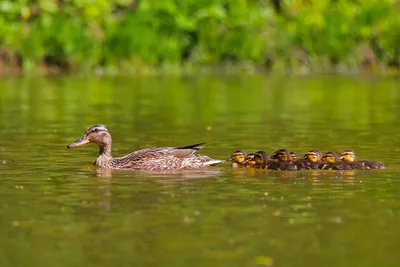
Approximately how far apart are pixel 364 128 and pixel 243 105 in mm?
6434

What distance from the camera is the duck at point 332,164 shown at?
50.8ft

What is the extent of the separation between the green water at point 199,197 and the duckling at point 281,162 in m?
0.19

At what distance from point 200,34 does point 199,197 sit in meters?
30.0

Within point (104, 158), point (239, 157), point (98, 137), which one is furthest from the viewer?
point (98, 137)

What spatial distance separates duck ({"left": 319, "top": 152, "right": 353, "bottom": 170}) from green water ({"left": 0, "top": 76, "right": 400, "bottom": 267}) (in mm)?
229

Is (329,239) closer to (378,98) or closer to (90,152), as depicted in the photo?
(90,152)

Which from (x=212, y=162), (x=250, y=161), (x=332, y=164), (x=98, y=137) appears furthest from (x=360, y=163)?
(x=98, y=137)

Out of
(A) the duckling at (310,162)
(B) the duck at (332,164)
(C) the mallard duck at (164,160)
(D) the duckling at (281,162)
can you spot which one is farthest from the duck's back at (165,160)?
(B) the duck at (332,164)

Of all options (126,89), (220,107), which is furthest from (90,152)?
(126,89)

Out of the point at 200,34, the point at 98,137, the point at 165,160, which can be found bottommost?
the point at 165,160

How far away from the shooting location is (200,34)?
4306 centimetres

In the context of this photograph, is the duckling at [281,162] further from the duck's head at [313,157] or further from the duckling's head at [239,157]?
the duckling's head at [239,157]

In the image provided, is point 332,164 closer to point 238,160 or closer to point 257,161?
point 257,161

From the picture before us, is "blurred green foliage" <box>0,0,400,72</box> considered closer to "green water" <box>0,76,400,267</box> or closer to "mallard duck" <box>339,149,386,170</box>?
"green water" <box>0,76,400,267</box>
